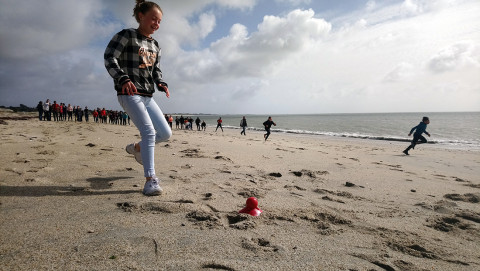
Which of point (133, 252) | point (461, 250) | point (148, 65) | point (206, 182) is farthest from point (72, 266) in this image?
point (461, 250)

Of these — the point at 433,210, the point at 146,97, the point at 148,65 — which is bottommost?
the point at 433,210

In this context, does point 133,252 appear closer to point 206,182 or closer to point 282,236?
point 282,236

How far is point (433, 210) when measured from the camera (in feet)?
8.86

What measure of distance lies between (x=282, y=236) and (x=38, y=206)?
2.16 metres

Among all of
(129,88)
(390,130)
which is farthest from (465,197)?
(390,130)

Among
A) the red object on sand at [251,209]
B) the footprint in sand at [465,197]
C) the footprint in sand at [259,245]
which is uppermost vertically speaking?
the red object on sand at [251,209]

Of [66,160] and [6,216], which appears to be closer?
[6,216]

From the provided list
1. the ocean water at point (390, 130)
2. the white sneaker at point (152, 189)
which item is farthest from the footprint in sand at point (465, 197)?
the ocean water at point (390, 130)

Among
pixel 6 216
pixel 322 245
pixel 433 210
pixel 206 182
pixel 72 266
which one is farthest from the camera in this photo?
pixel 206 182

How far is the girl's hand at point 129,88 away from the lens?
2557mm

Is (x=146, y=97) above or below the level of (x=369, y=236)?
above

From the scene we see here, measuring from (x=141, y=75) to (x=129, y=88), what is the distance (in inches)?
14.9

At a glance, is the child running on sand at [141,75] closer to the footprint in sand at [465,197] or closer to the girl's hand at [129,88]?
the girl's hand at [129,88]

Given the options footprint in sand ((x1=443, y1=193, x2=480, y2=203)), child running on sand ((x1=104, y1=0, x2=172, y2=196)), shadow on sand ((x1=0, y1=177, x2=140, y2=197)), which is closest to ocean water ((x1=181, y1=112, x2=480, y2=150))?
footprint in sand ((x1=443, y1=193, x2=480, y2=203))
